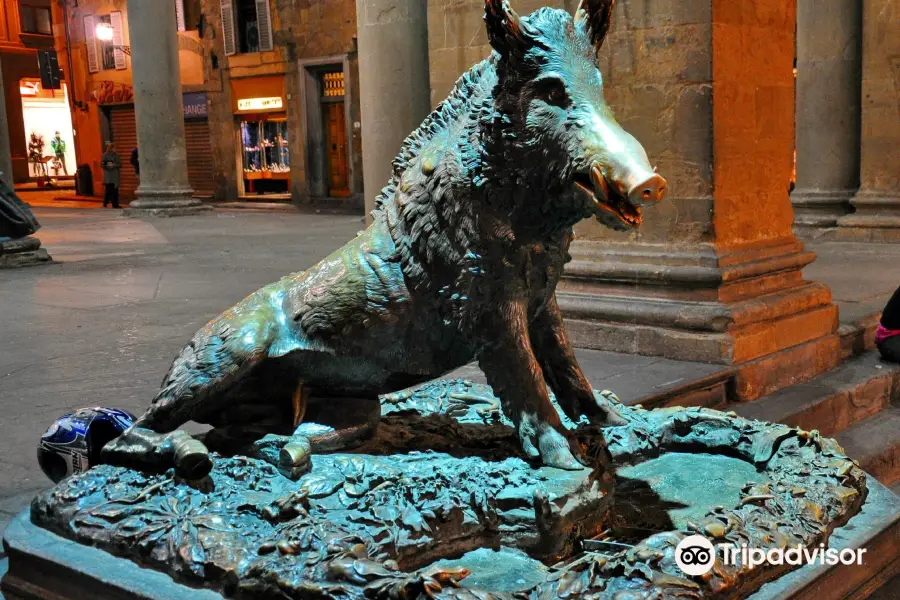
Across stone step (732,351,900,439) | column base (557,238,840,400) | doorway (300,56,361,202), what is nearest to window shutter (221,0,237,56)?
doorway (300,56,361,202)

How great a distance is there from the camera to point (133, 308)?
654 centimetres

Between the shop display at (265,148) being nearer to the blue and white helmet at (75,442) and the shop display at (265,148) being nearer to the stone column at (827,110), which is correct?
the stone column at (827,110)

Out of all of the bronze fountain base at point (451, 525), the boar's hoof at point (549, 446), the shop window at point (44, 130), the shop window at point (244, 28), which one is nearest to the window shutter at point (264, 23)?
the shop window at point (244, 28)

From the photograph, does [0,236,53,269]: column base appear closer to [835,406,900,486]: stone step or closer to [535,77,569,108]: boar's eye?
[835,406,900,486]: stone step

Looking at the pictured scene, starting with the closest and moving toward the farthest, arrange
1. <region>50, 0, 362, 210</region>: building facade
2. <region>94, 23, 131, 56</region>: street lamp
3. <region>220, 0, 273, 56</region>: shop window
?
<region>50, 0, 362, 210</region>: building facade → <region>220, 0, 273, 56</region>: shop window → <region>94, 23, 131, 56</region>: street lamp

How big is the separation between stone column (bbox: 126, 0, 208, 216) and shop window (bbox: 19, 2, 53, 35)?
2223 cm

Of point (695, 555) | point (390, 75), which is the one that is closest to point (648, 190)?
point (695, 555)

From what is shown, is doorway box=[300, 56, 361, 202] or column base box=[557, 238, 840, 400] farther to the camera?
doorway box=[300, 56, 361, 202]

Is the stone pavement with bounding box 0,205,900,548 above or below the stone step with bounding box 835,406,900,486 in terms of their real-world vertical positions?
above

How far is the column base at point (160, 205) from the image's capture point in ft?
53.6

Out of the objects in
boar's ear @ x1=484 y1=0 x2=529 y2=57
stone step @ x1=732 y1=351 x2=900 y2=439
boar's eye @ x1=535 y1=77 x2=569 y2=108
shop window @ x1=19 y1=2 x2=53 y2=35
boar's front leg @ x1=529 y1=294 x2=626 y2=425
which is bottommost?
stone step @ x1=732 y1=351 x2=900 y2=439

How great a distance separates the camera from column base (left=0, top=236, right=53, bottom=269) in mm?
9422

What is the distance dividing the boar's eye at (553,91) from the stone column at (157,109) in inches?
586

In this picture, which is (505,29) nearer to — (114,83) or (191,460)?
(191,460)
